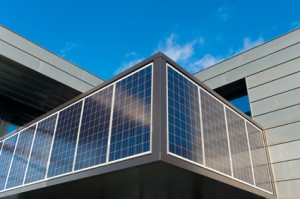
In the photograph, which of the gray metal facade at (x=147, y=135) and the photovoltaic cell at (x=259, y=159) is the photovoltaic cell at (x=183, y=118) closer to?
the gray metal facade at (x=147, y=135)

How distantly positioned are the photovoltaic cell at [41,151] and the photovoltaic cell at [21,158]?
0.41 meters

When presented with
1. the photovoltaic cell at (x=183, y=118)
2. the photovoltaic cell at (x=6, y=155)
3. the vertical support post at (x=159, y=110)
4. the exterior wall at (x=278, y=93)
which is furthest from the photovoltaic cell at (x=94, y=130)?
the exterior wall at (x=278, y=93)

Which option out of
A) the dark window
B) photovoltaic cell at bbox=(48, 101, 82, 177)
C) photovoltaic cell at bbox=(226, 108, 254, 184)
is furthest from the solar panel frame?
the dark window

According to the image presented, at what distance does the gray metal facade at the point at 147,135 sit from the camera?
747 centimetres

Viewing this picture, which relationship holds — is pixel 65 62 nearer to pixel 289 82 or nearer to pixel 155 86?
pixel 155 86

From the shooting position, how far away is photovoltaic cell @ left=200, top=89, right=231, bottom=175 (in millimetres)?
8617

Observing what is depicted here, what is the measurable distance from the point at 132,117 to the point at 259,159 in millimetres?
5973

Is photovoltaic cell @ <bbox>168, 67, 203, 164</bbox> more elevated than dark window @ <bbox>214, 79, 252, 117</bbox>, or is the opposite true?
dark window @ <bbox>214, 79, 252, 117</bbox>

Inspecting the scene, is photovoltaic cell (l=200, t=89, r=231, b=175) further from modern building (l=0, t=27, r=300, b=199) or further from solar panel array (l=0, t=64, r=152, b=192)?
solar panel array (l=0, t=64, r=152, b=192)

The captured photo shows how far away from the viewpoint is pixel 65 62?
16016 millimetres

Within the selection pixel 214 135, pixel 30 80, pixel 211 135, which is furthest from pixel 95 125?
pixel 30 80

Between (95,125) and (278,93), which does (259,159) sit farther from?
(95,125)

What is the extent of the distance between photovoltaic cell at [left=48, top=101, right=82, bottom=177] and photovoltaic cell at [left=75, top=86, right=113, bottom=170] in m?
0.34

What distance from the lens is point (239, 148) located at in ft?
33.5
